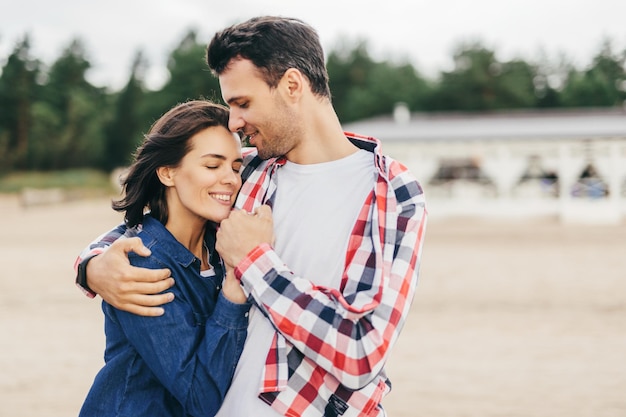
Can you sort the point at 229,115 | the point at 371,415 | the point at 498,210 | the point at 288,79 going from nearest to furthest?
the point at 371,415 → the point at 288,79 → the point at 229,115 → the point at 498,210

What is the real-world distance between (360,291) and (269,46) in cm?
71

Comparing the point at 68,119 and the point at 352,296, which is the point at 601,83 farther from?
the point at 352,296

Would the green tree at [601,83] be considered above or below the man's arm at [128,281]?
below

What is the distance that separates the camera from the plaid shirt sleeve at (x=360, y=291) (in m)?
1.62

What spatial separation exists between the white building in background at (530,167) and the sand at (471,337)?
30.8 ft

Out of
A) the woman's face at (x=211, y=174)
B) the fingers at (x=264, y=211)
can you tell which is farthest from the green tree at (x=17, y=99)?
the fingers at (x=264, y=211)

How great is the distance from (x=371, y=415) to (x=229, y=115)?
947 mm

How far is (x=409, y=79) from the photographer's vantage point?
5659cm

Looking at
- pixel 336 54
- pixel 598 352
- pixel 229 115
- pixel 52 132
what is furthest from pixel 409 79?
pixel 229 115

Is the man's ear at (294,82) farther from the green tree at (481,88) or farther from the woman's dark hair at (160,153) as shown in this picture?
the green tree at (481,88)

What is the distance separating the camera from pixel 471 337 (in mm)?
7586

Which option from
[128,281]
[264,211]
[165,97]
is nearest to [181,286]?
[128,281]

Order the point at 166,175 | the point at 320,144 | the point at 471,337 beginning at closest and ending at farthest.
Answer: the point at 320,144
the point at 166,175
the point at 471,337

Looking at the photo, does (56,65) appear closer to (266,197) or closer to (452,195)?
(452,195)
